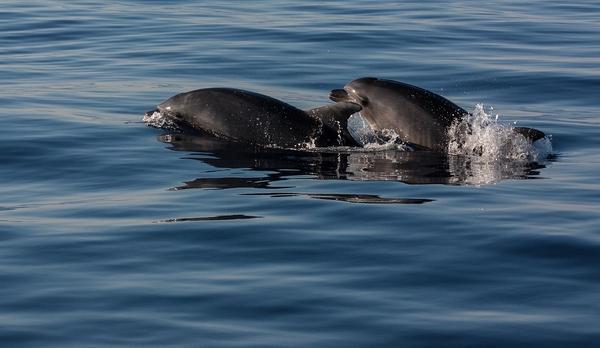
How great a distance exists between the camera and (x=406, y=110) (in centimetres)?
1642

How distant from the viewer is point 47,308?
916cm

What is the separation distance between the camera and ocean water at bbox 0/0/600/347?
8867 mm

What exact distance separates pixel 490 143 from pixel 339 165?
6.31 ft

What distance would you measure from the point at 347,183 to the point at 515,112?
19.4 feet

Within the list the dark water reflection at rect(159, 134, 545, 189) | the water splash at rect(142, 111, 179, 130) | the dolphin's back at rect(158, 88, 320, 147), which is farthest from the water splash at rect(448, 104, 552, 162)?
the water splash at rect(142, 111, 179, 130)

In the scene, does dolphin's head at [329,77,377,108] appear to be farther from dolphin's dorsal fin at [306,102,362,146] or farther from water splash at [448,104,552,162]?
water splash at [448,104,552,162]

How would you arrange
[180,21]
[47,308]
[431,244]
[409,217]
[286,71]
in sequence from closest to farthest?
[47,308]
[431,244]
[409,217]
[286,71]
[180,21]

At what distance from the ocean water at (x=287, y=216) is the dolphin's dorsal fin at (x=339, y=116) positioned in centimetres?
48

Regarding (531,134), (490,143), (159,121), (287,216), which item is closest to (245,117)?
(159,121)

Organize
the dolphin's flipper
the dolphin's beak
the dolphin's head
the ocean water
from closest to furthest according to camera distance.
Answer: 1. the ocean water
2. the dolphin's flipper
3. the dolphin's head
4. the dolphin's beak

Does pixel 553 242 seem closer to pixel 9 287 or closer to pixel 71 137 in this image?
pixel 9 287

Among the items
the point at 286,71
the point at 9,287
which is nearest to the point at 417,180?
the point at 9,287

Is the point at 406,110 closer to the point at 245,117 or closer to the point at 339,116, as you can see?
the point at 339,116

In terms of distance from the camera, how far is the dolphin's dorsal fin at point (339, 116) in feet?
52.6
